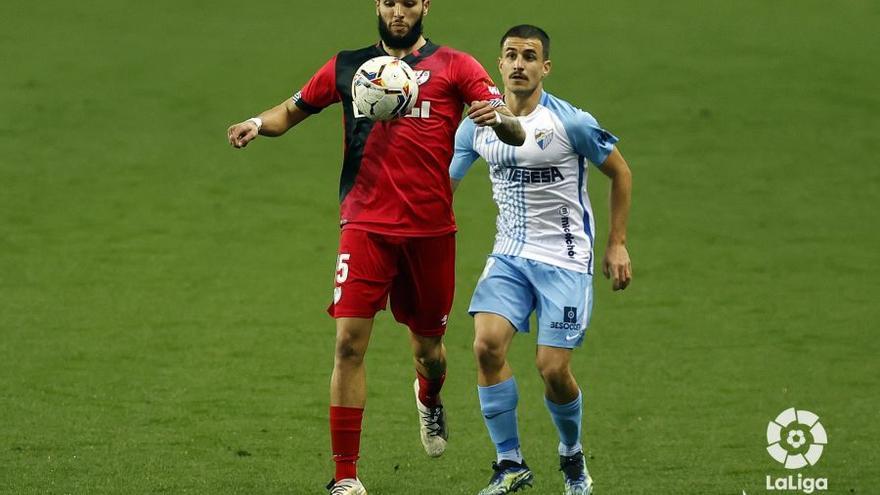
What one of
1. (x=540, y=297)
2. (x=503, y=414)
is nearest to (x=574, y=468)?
(x=503, y=414)

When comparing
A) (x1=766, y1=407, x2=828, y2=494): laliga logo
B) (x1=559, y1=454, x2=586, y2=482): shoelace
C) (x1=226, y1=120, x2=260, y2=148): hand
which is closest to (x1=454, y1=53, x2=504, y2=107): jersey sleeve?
(x1=226, y1=120, x2=260, y2=148): hand

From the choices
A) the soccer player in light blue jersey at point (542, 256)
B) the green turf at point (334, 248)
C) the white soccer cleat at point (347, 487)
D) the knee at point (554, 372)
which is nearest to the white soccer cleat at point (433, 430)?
the green turf at point (334, 248)

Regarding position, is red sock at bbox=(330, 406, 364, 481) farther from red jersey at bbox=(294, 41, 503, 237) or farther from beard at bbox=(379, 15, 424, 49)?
beard at bbox=(379, 15, 424, 49)

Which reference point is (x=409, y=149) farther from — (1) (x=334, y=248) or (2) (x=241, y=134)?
(1) (x=334, y=248)

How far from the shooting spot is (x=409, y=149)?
21.5 ft

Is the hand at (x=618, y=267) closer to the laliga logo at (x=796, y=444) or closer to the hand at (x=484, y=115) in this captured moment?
the hand at (x=484, y=115)

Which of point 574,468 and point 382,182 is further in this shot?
point 574,468

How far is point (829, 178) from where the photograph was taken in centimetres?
1577

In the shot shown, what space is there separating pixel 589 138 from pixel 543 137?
224mm

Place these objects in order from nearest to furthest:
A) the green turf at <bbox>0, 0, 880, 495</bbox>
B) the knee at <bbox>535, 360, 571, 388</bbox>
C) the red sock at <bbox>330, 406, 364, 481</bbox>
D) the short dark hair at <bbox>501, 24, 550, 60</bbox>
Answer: the red sock at <bbox>330, 406, 364, 481</bbox> → the knee at <bbox>535, 360, 571, 388</bbox> → the short dark hair at <bbox>501, 24, 550, 60</bbox> → the green turf at <bbox>0, 0, 880, 495</bbox>

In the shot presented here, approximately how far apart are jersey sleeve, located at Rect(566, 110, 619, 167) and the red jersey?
1.76 feet

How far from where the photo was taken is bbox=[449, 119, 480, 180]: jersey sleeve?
707 cm

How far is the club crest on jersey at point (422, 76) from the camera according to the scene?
6.55 metres

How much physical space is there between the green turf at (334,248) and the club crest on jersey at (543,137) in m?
1.82
